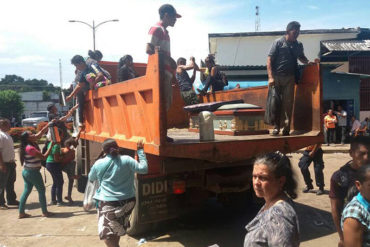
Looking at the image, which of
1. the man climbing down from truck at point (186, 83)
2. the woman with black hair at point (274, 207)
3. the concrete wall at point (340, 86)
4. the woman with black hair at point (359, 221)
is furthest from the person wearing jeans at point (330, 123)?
the woman with black hair at point (274, 207)

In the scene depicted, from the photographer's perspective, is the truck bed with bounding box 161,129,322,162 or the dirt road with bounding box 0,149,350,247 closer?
the truck bed with bounding box 161,129,322,162

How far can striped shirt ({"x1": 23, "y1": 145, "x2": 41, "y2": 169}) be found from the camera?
507 cm

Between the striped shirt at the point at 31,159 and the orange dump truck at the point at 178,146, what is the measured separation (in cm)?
144

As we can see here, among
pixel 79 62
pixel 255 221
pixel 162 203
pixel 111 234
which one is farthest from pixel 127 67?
pixel 255 221

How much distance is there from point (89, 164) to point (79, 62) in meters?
1.81

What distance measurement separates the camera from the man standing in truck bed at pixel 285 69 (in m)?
4.00

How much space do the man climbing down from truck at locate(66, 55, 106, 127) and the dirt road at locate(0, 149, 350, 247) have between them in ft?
5.81

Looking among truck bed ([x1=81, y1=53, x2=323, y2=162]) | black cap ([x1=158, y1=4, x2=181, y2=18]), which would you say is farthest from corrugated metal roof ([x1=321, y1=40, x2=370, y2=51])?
black cap ([x1=158, y1=4, x2=181, y2=18])

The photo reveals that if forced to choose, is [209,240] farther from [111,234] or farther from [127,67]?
[127,67]

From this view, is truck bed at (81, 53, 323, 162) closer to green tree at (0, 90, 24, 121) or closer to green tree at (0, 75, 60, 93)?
green tree at (0, 90, 24, 121)

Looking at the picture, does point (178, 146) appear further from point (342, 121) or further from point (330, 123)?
point (342, 121)

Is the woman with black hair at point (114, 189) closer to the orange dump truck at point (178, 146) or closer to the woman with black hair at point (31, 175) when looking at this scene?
the orange dump truck at point (178, 146)

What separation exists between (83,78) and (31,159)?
1.55m

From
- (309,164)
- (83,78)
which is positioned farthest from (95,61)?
(309,164)
